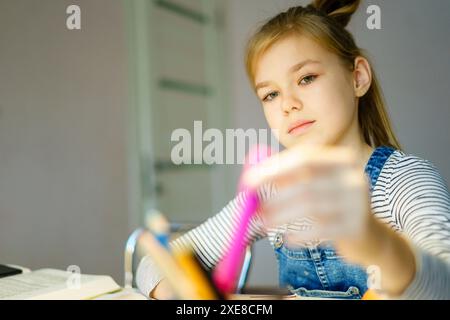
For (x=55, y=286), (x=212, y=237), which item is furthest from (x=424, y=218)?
(x=55, y=286)

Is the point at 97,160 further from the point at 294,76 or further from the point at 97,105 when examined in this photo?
the point at 294,76

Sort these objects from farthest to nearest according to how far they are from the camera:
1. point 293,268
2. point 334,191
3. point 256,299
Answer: point 293,268
point 256,299
point 334,191

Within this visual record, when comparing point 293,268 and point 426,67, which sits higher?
point 426,67

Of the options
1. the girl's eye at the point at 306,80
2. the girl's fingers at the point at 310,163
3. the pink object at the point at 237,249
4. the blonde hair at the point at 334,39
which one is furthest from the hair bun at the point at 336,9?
the girl's fingers at the point at 310,163

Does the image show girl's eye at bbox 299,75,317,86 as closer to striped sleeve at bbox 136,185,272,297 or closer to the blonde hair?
the blonde hair

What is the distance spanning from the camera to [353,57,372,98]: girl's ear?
47 centimetres

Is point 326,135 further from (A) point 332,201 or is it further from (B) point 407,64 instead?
(A) point 332,201

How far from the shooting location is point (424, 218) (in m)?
0.35

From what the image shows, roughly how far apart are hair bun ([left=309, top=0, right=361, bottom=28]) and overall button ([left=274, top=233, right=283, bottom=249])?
26 centimetres

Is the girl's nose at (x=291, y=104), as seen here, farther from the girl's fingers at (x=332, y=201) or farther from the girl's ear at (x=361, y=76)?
the girl's fingers at (x=332, y=201)

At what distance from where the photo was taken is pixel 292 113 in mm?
431

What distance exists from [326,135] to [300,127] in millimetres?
28
